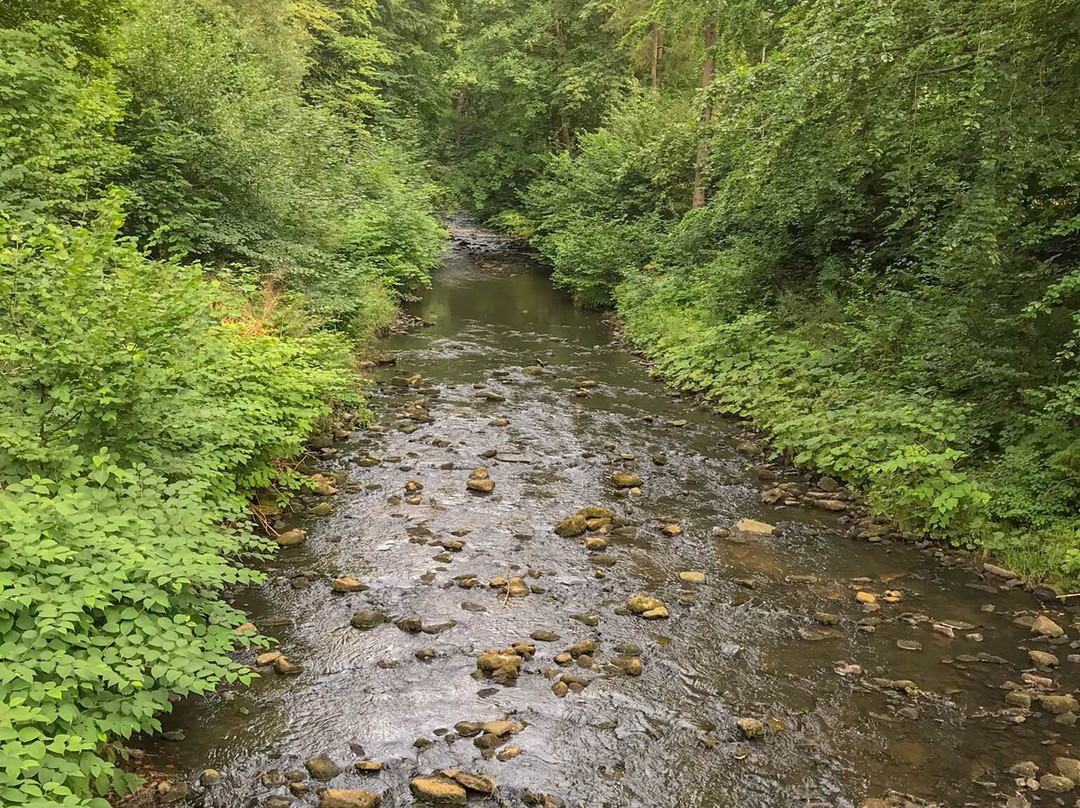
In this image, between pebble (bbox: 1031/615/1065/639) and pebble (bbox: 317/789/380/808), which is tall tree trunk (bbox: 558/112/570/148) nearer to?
pebble (bbox: 1031/615/1065/639)

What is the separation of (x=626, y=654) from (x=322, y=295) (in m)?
9.10

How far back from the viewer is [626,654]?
530 cm

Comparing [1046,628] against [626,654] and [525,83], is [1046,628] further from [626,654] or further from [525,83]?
[525,83]

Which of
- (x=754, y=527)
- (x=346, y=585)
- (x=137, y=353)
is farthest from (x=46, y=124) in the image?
(x=754, y=527)

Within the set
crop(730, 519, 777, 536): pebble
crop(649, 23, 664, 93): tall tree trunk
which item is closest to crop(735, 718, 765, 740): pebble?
crop(730, 519, 777, 536): pebble

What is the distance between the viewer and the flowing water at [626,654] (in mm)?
4145

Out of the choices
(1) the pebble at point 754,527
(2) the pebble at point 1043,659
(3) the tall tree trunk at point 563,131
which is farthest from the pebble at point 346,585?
(3) the tall tree trunk at point 563,131

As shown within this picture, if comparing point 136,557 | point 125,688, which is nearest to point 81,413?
point 136,557

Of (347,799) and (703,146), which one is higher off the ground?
(703,146)

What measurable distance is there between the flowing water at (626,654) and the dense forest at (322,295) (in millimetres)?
614

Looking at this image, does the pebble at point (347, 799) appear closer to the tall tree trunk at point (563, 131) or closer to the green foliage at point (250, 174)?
the green foliage at point (250, 174)

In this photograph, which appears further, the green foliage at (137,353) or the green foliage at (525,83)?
the green foliage at (525,83)

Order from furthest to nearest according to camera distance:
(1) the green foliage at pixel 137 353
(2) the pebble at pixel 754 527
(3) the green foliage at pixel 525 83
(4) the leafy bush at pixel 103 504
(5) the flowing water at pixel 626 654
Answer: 1. (3) the green foliage at pixel 525 83
2. (2) the pebble at pixel 754 527
3. (5) the flowing water at pixel 626 654
4. (1) the green foliage at pixel 137 353
5. (4) the leafy bush at pixel 103 504

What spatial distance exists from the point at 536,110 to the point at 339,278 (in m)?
20.2
